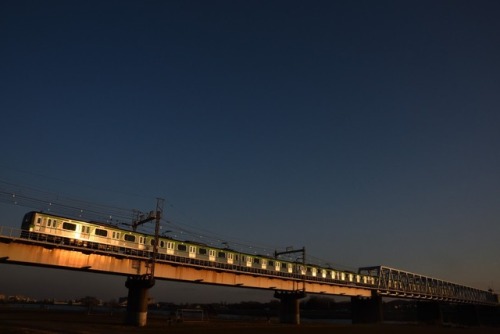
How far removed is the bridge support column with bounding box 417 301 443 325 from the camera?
12388cm

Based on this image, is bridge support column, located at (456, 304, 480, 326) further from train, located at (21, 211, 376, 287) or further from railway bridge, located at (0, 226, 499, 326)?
train, located at (21, 211, 376, 287)

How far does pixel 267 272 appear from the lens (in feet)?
228

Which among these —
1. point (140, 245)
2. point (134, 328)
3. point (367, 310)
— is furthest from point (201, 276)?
point (367, 310)

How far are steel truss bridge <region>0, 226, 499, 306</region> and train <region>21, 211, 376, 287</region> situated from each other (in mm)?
367

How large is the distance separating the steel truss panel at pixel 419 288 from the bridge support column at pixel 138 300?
6606 cm

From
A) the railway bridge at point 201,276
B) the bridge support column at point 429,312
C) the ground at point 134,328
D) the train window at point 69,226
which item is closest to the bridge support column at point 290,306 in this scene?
the railway bridge at point 201,276

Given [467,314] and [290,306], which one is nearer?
[290,306]

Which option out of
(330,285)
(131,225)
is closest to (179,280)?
(131,225)

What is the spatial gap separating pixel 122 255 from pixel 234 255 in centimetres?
2071

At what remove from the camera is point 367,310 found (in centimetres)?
9288

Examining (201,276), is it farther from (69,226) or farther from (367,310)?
(367,310)

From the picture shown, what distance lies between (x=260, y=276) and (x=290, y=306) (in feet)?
35.4

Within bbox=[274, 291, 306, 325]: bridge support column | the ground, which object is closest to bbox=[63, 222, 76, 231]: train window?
the ground

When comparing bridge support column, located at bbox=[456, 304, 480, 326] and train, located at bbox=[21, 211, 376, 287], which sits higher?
train, located at bbox=[21, 211, 376, 287]
